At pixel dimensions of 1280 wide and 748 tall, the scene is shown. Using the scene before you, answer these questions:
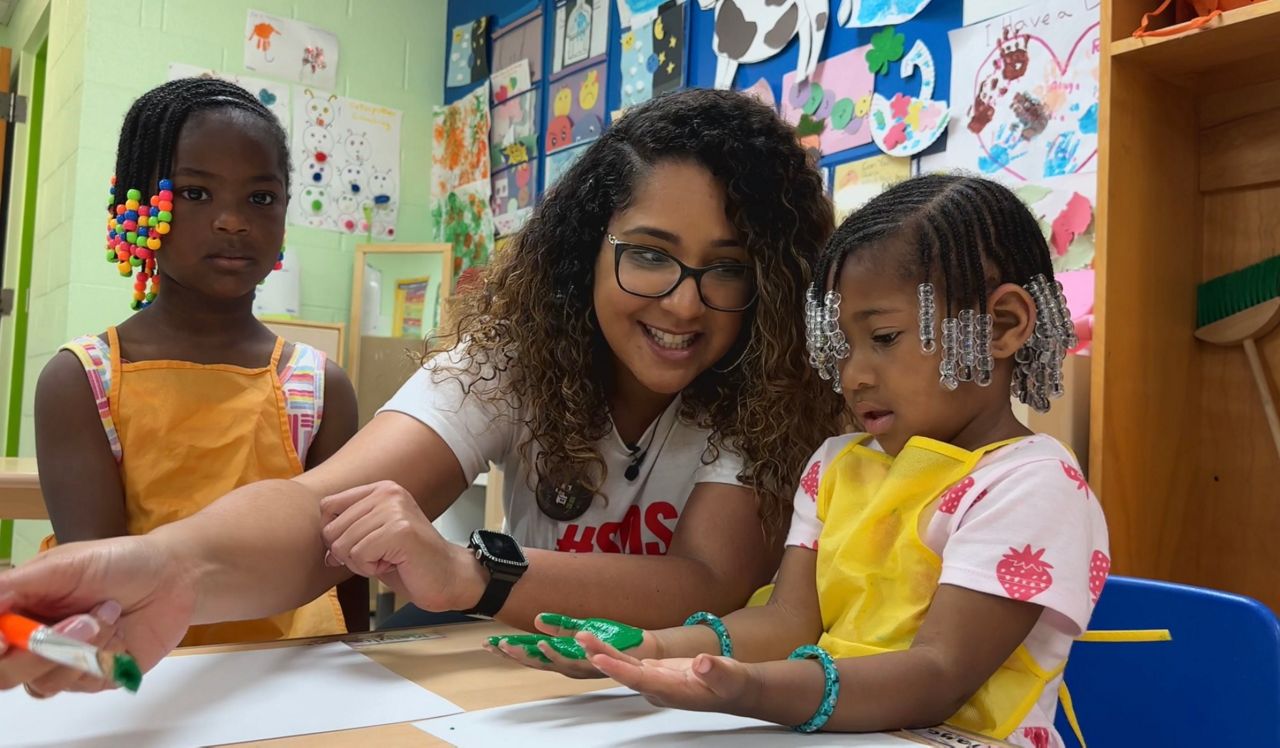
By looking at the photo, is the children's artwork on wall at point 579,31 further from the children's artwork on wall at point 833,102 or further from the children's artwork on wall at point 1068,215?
the children's artwork on wall at point 1068,215

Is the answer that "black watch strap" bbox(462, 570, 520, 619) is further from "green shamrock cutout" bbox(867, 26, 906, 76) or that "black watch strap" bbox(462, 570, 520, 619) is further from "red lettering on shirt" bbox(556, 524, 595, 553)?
"green shamrock cutout" bbox(867, 26, 906, 76)

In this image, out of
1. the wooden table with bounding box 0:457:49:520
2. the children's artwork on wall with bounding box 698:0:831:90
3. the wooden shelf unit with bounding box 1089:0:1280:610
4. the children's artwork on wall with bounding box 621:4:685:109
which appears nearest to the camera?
the wooden shelf unit with bounding box 1089:0:1280:610

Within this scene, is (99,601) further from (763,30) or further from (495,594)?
(763,30)

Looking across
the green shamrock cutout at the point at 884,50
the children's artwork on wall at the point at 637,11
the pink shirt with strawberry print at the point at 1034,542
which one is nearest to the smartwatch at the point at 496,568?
the pink shirt with strawberry print at the point at 1034,542

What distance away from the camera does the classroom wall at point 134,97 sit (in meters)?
3.20

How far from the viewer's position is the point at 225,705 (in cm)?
67

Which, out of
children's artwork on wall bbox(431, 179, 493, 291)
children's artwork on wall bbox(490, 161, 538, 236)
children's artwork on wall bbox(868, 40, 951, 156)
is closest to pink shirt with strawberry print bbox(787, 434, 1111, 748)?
children's artwork on wall bbox(868, 40, 951, 156)

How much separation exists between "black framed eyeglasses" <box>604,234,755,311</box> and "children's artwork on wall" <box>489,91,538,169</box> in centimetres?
236

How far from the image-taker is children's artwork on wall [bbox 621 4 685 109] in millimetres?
Answer: 2789

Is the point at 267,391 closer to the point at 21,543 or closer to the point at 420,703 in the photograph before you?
the point at 420,703

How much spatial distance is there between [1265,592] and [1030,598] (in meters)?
1.14

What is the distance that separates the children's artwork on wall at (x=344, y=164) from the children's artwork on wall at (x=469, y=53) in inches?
11.3

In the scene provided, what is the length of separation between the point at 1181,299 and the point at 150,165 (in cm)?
155

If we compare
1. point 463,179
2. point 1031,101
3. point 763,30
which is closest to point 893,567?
point 1031,101
